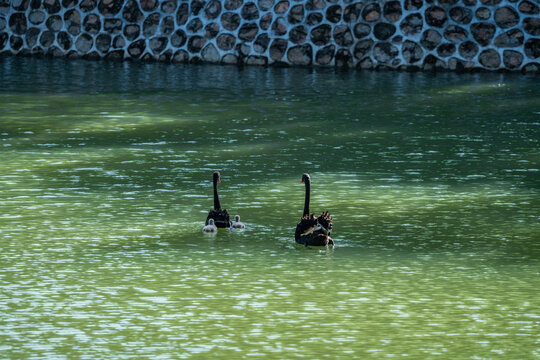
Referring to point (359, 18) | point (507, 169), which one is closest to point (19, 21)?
point (359, 18)

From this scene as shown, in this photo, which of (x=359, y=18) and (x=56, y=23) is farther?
(x=56, y=23)

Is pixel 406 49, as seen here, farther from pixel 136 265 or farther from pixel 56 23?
pixel 136 265

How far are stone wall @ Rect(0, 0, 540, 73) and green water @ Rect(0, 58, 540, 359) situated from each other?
356 centimetres

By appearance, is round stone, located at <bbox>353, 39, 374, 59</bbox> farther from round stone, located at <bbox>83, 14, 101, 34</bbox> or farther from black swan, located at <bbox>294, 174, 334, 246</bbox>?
black swan, located at <bbox>294, 174, 334, 246</bbox>

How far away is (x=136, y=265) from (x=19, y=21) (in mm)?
12905

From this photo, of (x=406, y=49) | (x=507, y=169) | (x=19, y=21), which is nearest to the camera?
(x=507, y=169)

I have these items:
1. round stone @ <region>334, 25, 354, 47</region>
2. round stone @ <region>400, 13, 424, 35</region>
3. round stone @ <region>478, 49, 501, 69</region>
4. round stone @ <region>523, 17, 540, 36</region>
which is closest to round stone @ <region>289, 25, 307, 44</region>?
round stone @ <region>334, 25, 354, 47</region>

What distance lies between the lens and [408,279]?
4.59 m

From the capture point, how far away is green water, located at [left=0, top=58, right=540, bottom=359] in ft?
12.8

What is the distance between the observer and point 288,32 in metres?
15.1

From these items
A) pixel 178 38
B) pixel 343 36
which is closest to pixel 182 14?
pixel 178 38

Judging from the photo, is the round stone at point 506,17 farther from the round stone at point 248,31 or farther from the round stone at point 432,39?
the round stone at point 248,31

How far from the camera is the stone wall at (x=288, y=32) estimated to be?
1417cm

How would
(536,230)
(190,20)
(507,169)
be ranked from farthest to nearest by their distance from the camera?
(190,20) → (507,169) → (536,230)
